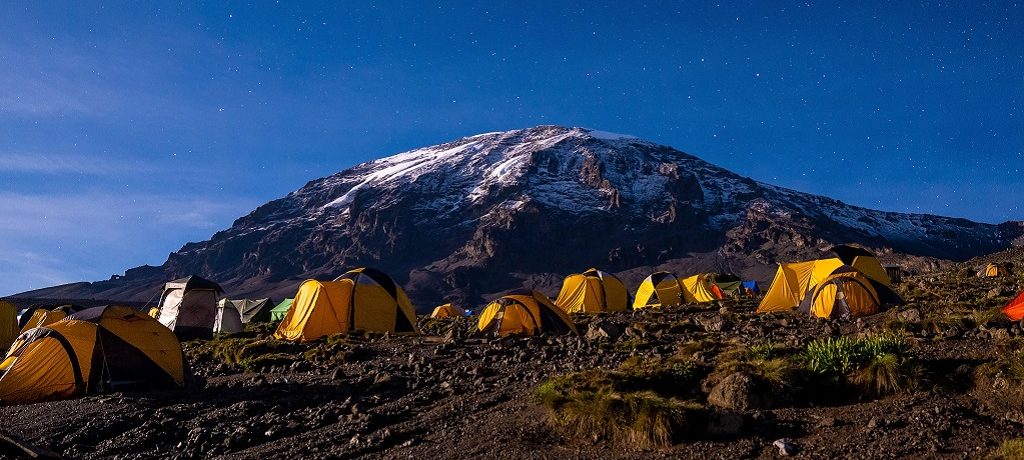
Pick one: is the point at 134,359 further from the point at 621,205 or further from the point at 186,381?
the point at 621,205

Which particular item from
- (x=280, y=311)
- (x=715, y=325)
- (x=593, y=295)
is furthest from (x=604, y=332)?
(x=280, y=311)

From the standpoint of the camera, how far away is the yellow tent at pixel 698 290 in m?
40.0

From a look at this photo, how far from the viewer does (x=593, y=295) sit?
111ft

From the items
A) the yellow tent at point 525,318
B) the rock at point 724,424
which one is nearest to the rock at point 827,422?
the rock at point 724,424

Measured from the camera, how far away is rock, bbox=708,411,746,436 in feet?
25.1

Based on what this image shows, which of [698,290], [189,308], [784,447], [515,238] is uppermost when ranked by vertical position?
[515,238]

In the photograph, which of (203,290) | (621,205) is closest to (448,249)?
(621,205)

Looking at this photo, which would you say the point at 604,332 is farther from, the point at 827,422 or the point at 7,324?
the point at 7,324

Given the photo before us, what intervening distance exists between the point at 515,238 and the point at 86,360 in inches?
5811

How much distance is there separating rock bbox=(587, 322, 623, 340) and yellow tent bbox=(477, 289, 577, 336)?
6.39ft

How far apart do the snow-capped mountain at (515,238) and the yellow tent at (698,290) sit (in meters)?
83.0

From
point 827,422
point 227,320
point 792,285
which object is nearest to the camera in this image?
point 827,422

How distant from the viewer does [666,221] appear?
6565 inches

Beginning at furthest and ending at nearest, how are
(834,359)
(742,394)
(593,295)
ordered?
(593,295) < (834,359) < (742,394)
